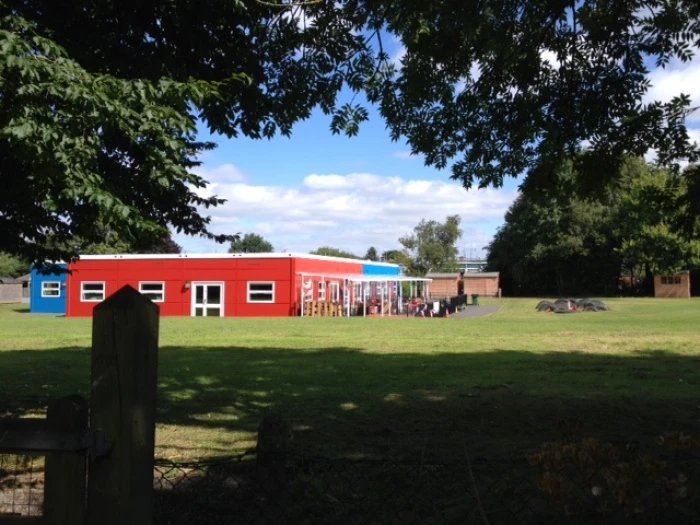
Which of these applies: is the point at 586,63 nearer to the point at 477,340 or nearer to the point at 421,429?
the point at 421,429

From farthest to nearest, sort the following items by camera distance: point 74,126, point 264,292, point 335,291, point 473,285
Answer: point 473,285 < point 335,291 < point 264,292 < point 74,126

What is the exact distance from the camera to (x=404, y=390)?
9.12 meters

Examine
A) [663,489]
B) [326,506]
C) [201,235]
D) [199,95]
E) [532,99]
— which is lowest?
[326,506]

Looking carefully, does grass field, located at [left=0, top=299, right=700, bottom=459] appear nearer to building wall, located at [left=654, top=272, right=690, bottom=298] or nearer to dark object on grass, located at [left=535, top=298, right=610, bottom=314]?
dark object on grass, located at [left=535, top=298, right=610, bottom=314]

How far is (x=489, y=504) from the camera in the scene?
3879 mm

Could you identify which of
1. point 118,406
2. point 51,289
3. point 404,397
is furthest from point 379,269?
point 118,406

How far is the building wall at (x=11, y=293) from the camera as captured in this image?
2931 inches

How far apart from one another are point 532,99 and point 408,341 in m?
11.2

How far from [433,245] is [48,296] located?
42782 millimetres

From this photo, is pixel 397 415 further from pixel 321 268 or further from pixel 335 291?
pixel 335 291

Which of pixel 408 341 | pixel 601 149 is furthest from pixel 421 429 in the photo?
pixel 408 341

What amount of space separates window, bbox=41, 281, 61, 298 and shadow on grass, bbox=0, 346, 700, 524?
35849mm

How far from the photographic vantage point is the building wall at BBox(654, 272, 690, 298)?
56.9 metres

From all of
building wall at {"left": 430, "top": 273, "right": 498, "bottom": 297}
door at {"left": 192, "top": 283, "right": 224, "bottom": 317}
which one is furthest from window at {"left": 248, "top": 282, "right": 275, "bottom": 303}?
building wall at {"left": 430, "top": 273, "right": 498, "bottom": 297}
